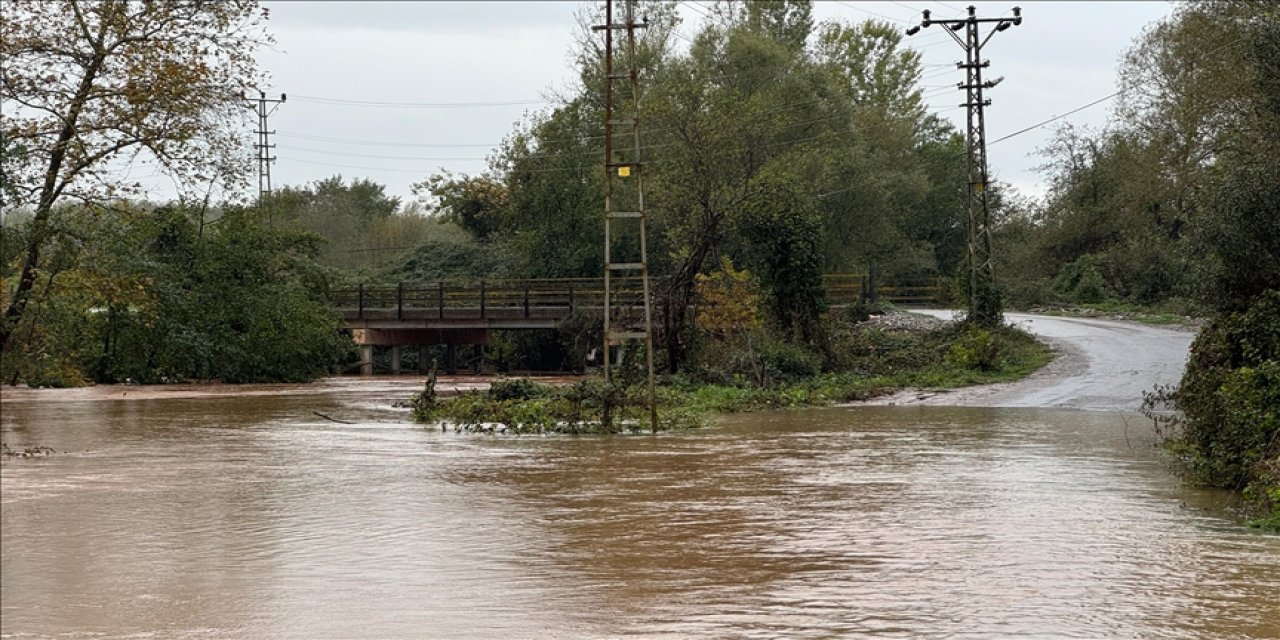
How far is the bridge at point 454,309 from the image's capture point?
47219 millimetres

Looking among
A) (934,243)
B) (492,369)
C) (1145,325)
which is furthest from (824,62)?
(1145,325)

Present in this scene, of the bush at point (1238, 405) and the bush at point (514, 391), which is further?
the bush at point (514, 391)

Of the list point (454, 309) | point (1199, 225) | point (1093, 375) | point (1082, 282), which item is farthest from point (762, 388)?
point (1082, 282)

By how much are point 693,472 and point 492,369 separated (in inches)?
1596

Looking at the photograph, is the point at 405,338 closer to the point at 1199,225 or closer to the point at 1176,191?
the point at 1176,191

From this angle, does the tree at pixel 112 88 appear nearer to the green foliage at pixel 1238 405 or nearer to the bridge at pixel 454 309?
the green foliage at pixel 1238 405

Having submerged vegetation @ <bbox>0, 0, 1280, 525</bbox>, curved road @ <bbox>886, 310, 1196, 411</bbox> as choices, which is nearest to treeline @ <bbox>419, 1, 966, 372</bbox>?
submerged vegetation @ <bbox>0, 0, 1280, 525</bbox>

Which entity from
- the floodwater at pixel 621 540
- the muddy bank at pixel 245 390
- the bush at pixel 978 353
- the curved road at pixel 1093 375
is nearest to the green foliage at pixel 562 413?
the floodwater at pixel 621 540

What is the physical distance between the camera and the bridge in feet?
155

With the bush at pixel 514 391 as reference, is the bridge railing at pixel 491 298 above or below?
above

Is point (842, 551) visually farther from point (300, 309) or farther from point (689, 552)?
point (300, 309)

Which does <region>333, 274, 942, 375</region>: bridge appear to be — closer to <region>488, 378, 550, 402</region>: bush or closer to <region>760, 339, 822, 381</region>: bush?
<region>760, 339, 822, 381</region>: bush

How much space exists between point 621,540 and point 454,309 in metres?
36.9

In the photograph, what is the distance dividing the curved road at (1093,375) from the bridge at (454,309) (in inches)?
479
